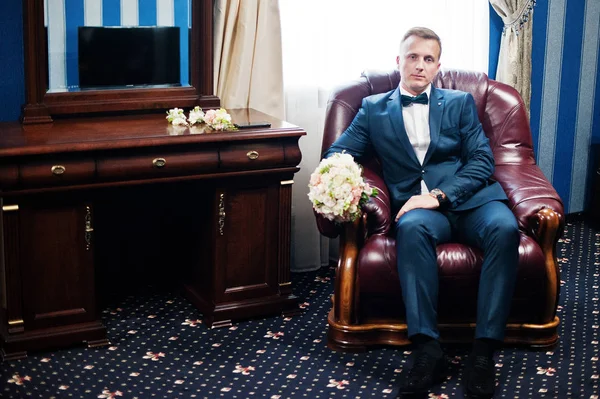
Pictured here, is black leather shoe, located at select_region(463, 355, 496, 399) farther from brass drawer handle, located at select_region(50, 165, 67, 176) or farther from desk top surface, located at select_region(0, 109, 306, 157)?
brass drawer handle, located at select_region(50, 165, 67, 176)

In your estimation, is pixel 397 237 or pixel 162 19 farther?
pixel 162 19

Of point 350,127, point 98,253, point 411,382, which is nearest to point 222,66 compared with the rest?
point 350,127

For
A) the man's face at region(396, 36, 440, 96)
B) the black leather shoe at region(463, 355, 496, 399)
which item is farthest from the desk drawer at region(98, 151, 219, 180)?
the black leather shoe at region(463, 355, 496, 399)

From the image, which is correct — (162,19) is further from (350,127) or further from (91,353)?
(91,353)

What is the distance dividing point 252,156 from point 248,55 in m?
0.67

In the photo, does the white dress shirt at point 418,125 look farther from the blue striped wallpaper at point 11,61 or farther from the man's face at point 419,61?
the blue striped wallpaper at point 11,61

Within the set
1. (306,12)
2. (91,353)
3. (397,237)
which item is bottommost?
(91,353)

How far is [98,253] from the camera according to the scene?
12.7ft

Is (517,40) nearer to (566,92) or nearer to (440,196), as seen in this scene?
(566,92)

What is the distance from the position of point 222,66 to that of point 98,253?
3.27 feet

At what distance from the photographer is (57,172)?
3.14 meters

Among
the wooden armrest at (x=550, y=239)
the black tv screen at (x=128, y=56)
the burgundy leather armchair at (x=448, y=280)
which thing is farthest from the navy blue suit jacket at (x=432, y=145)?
the black tv screen at (x=128, y=56)

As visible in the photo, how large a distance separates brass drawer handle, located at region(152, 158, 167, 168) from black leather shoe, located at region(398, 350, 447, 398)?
1.17 meters

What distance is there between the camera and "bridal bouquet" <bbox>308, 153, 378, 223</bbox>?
124 inches
